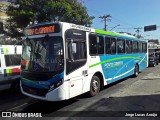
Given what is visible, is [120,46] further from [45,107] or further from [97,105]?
[45,107]

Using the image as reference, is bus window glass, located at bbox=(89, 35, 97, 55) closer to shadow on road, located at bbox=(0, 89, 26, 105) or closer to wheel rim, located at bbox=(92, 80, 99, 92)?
wheel rim, located at bbox=(92, 80, 99, 92)

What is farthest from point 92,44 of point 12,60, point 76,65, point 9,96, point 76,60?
point 9,96

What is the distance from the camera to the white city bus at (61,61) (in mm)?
7531

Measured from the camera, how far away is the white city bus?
24.7 ft

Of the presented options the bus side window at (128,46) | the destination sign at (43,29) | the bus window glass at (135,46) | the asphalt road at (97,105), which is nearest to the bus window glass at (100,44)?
the asphalt road at (97,105)

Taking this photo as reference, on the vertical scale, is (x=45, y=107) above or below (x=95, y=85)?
below

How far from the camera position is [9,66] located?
10.7 m

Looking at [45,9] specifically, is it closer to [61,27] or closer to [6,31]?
[6,31]

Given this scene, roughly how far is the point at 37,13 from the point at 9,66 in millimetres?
11604

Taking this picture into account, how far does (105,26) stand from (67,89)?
38810mm

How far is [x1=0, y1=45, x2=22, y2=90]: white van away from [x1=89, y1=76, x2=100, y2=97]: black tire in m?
3.80

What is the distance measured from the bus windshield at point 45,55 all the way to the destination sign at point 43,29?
0.82 ft

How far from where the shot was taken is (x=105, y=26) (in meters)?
45.3

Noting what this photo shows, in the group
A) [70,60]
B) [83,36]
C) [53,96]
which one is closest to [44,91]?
[53,96]
